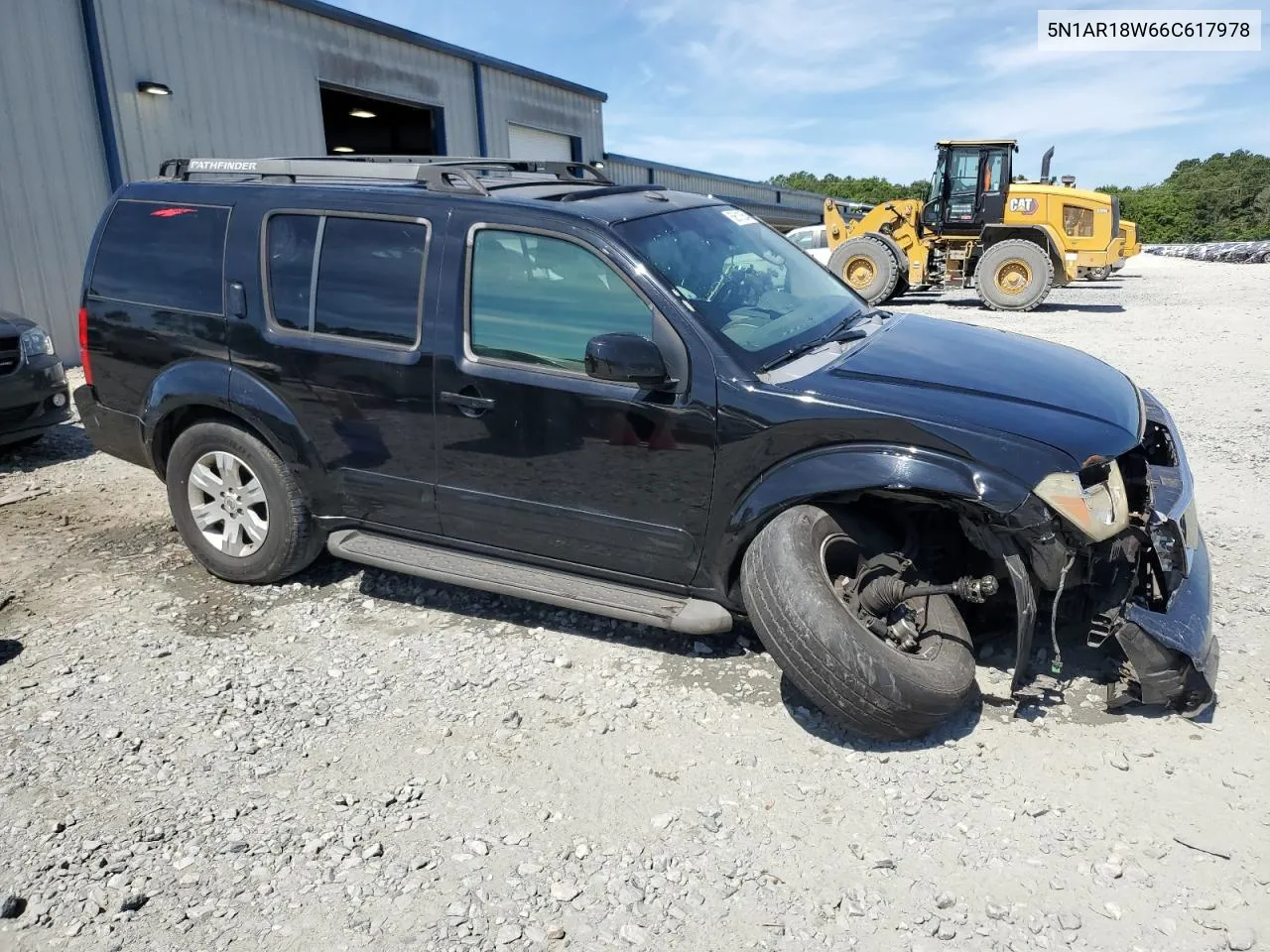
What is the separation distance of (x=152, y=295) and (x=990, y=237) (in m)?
15.9

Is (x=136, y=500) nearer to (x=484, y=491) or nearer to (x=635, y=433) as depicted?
(x=484, y=491)

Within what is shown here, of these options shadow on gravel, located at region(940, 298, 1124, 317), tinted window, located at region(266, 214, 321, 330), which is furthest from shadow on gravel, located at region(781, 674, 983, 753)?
shadow on gravel, located at region(940, 298, 1124, 317)

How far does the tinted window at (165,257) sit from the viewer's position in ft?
13.8

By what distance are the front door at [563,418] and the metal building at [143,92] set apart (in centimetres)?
913

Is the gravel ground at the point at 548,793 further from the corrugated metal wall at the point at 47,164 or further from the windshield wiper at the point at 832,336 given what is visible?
the corrugated metal wall at the point at 47,164

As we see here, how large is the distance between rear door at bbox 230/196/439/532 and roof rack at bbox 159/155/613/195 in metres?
0.26

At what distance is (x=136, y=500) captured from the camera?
5.89 meters

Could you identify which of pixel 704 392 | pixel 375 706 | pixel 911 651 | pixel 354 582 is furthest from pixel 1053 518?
pixel 354 582

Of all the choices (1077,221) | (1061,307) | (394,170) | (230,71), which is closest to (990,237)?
(1077,221)

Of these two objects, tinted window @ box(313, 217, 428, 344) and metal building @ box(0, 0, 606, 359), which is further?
metal building @ box(0, 0, 606, 359)

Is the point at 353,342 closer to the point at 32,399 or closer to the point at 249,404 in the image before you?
the point at 249,404

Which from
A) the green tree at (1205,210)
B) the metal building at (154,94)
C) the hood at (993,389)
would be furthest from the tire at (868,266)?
the green tree at (1205,210)

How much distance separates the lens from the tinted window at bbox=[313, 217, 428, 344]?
3777 mm

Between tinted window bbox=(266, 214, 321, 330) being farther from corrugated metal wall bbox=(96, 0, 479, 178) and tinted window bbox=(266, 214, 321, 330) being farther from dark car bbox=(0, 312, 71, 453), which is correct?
corrugated metal wall bbox=(96, 0, 479, 178)
